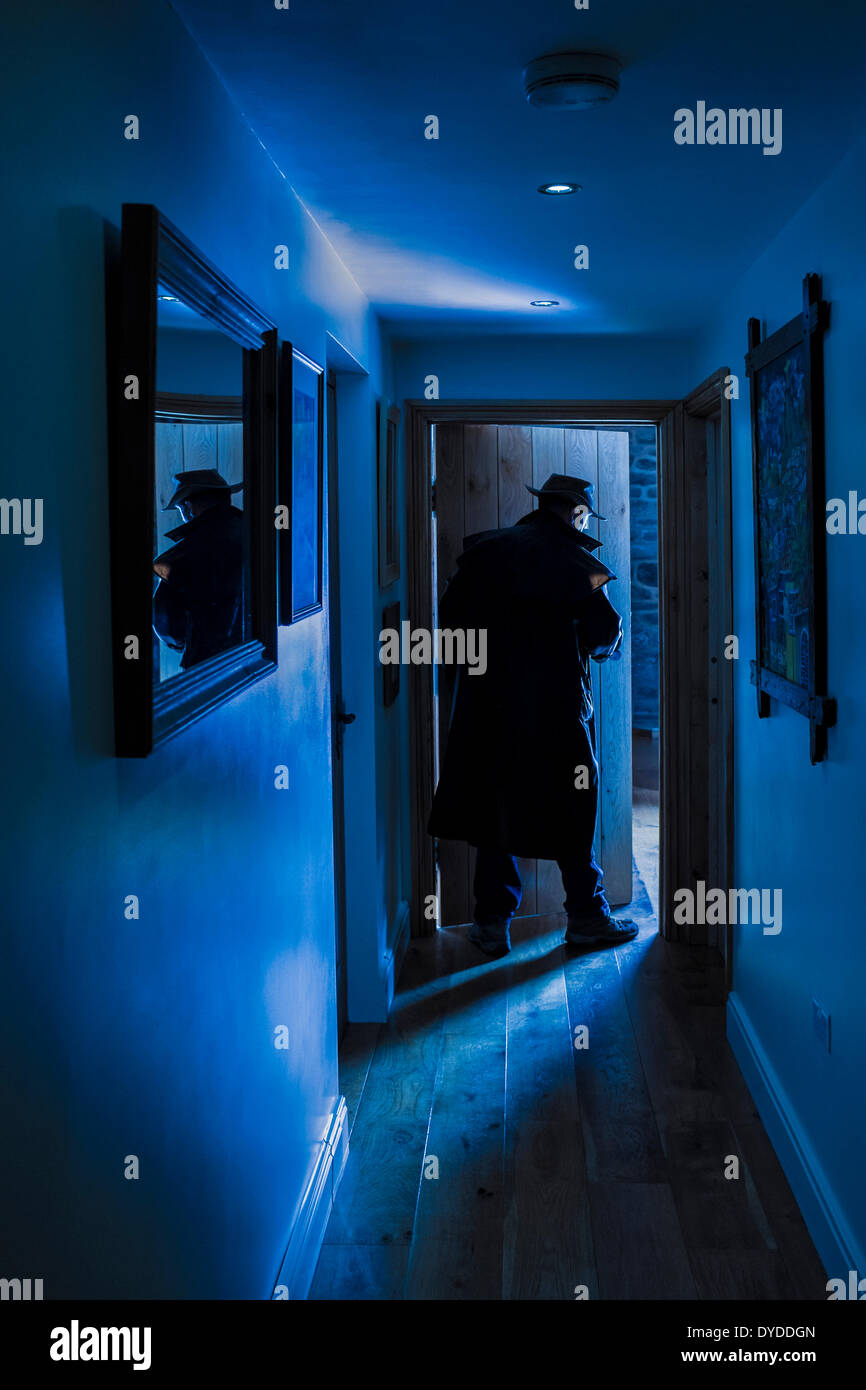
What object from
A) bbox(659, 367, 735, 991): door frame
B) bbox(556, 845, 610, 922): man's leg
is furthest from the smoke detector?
bbox(556, 845, 610, 922): man's leg

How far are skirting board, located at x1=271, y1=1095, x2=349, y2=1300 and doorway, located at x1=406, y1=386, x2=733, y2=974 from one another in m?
1.81

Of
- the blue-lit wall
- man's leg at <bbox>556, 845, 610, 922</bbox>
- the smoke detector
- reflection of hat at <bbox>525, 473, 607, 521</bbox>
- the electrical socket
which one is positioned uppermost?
the smoke detector

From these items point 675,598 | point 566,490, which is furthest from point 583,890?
point 566,490

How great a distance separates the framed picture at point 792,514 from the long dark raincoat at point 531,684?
37.9 inches

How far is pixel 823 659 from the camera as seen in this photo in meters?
2.53

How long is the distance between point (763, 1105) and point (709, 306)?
2.36 metres

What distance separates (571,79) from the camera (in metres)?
1.87

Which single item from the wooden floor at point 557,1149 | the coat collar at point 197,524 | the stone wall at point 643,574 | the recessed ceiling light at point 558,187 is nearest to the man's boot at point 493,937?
the wooden floor at point 557,1149

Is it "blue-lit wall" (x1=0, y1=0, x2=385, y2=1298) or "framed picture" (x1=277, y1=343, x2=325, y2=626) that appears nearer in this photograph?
"blue-lit wall" (x1=0, y1=0, x2=385, y2=1298)

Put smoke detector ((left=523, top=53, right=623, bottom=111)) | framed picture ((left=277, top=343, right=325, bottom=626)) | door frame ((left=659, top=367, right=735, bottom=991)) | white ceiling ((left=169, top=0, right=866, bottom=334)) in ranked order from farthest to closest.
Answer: door frame ((left=659, top=367, right=735, bottom=991)), framed picture ((left=277, top=343, right=325, bottom=626)), smoke detector ((left=523, top=53, right=623, bottom=111)), white ceiling ((left=169, top=0, right=866, bottom=334))

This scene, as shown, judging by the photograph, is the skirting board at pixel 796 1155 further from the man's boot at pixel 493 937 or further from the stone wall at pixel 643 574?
the stone wall at pixel 643 574

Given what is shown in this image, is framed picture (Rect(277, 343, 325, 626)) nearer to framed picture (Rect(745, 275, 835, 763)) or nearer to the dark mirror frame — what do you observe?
the dark mirror frame

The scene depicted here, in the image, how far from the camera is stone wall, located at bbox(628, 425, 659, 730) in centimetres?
811

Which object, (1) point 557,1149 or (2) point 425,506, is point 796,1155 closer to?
(1) point 557,1149
